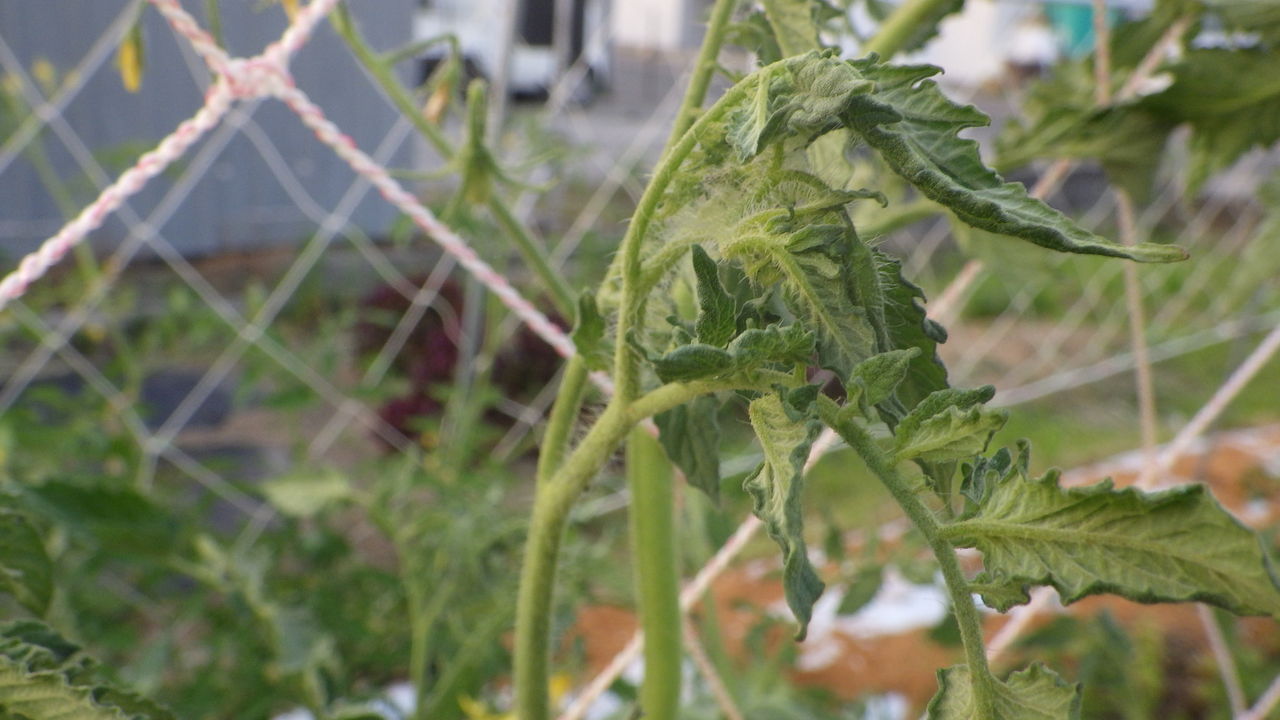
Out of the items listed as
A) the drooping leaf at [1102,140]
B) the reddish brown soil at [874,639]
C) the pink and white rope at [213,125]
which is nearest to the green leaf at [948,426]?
the pink and white rope at [213,125]

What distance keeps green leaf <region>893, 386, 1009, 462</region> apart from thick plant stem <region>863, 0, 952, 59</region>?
0.37m

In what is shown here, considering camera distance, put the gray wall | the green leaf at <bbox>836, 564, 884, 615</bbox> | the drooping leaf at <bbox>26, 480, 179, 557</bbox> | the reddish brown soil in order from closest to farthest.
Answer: the drooping leaf at <bbox>26, 480, 179, 557</bbox>
the green leaf at <bbox>836, 564, 884, 615</bbox>
the reddish brown soil
the gray wall

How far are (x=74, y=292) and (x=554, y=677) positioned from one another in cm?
121

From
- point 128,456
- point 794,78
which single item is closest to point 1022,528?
point 794,78

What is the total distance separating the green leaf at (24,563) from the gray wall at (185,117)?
1235mm

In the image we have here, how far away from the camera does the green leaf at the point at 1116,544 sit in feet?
0.93

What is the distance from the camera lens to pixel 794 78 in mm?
320

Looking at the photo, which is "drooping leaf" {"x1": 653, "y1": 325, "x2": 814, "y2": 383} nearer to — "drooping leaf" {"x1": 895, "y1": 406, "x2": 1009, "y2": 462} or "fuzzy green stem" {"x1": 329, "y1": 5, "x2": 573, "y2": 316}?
"drooping leaf" {"x1": 895, "y1": 406, "x2": 1009, "y2": 462}

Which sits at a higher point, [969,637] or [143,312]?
[143,312]

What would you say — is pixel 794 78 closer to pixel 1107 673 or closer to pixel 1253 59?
pixel 1253 59

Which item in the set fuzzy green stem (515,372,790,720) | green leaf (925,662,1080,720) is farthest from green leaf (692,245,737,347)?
green leaf (925,662,1080,720)

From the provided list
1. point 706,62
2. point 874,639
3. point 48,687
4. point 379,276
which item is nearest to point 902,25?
point 706,62


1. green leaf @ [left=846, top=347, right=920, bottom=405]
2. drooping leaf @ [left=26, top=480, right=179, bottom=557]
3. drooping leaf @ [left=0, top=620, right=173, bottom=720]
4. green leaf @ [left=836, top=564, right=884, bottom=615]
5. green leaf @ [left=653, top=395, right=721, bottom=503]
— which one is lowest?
green leaf @ [left=846, top=347, right=920, bottom=405]

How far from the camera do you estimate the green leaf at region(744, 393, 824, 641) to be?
0.30 m
